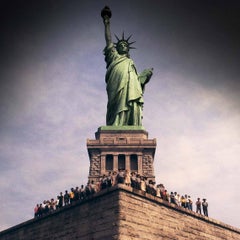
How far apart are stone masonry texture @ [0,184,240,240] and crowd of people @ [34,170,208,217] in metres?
0.49

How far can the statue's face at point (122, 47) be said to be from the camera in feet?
111

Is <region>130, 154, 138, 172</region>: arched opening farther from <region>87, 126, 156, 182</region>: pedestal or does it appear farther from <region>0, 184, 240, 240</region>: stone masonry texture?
<region>0, 184, 240, 240</region>: stone masonry texture

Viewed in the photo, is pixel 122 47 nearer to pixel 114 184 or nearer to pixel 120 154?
pixel 120 154

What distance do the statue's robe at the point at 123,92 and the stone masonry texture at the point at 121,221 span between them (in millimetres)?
11679

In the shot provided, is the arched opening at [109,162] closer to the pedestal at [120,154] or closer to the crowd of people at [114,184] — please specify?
the pedestal at [120,154]

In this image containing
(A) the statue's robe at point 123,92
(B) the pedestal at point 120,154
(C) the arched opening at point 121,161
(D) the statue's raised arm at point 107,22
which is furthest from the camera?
(D) the statue's raised arm at point 107,22

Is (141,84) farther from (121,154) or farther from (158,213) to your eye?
(158,213)

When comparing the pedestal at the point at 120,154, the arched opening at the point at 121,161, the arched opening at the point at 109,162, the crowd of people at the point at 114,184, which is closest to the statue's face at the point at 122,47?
the pedestal at the point at 120,154

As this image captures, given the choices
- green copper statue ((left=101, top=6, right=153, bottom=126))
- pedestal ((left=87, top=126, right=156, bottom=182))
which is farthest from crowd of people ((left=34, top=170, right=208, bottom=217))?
green copper statue ((left=101, top=6, right=153, bottom=126))

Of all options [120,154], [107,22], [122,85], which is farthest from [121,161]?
[107,22]

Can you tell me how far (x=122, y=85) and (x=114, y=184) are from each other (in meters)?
14.5

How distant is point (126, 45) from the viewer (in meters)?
34.2

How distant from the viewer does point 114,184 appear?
60.2ft

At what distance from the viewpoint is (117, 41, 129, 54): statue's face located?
3391cm
